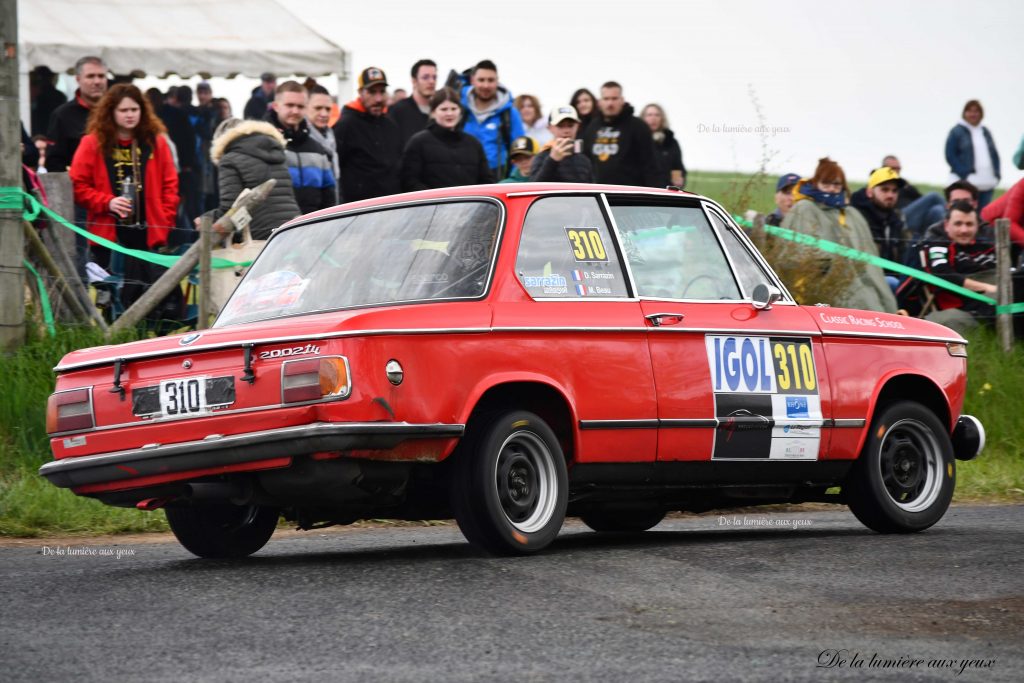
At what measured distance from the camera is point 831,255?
1341 centimetres

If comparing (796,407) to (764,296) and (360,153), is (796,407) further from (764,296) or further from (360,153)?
(360,153)

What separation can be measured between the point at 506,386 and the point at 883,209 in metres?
8.46

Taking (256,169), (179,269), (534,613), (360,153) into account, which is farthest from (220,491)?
(360,153)

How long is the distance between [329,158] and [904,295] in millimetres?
5136

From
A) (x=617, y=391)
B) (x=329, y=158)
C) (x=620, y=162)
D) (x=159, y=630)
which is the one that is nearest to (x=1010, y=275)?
(x=620, y=162)

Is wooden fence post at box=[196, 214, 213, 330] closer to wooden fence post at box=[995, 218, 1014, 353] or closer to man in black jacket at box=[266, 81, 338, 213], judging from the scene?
man in black jacket at box=[266, 81, 338, 213]

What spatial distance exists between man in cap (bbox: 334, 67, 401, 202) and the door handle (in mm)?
6341

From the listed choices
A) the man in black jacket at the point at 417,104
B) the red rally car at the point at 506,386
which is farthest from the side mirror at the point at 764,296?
the man in black jacket at the point at 417,104

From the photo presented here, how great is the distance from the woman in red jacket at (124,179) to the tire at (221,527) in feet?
15.0

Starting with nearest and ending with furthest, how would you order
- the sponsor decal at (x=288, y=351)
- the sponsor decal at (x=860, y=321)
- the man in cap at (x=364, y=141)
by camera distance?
the sponsor decal at (x=288, y=351) → the sponsor decal at (x=860, y=321) → the man in cap at (x=364, y=141)

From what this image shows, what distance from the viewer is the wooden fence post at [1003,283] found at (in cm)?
1415

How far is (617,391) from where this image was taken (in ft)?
24.0

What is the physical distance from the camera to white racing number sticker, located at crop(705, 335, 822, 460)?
7754 millimetres

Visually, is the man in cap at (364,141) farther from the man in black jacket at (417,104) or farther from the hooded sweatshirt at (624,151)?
the hooded sweatshirt at (624,151)
